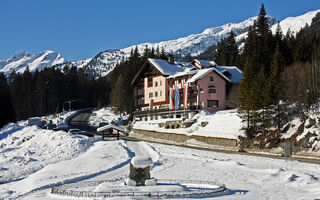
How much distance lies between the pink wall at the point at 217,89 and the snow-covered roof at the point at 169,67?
999cm

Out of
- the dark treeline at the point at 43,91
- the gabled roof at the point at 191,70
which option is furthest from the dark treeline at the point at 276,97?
the dark treeline at the point at 43,91

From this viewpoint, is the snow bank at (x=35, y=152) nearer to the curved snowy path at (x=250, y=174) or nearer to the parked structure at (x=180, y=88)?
the curved snowy path at (x=250, y=174)

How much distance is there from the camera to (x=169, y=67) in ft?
251

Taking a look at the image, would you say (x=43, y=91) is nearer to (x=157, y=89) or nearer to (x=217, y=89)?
(x=157, y=89)

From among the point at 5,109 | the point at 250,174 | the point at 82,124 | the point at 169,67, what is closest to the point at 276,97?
the point at 250,174

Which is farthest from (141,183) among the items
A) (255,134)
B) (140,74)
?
(140,74)

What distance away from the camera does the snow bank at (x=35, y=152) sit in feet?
100

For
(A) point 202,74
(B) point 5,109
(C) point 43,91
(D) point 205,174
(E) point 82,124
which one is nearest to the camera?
(D) point 205,174

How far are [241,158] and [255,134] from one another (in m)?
11.4

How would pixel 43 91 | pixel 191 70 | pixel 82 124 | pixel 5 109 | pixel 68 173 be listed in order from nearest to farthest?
1. pixel 68 173
2. pixel 191 70
3. pixel 5 109
4. pixel 82 124
5. pixel 43 91

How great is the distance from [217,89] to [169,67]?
14.7 meters

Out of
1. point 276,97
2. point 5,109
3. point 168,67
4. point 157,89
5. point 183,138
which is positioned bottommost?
point 183,138

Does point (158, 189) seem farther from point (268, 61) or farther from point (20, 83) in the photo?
point (20, 83)

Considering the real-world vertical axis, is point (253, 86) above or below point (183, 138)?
above
